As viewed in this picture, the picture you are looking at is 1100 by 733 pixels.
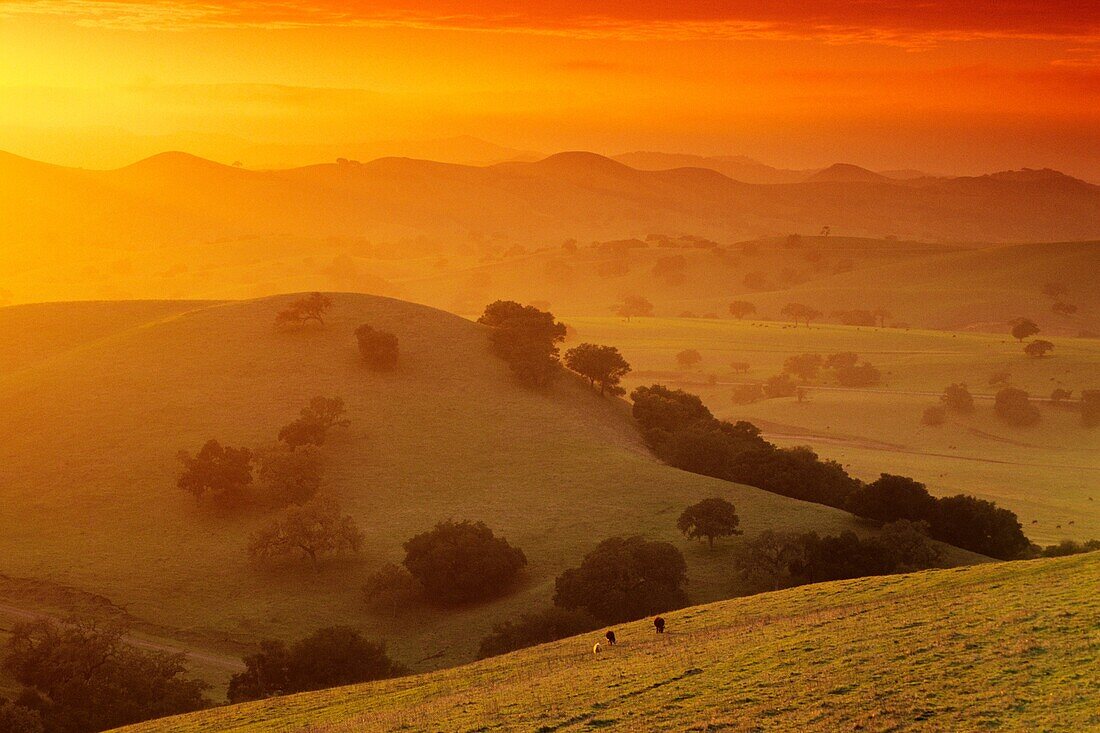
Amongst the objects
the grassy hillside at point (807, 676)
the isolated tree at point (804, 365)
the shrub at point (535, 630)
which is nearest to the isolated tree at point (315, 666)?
the shrub at point (535, 630)

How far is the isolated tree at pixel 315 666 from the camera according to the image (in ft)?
147

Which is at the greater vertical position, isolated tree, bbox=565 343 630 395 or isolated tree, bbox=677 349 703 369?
isolated tree, bbox=677 349 703 369

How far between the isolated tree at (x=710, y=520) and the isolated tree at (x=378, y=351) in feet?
153

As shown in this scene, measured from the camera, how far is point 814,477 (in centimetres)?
8225

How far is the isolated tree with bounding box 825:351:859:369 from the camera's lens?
170m

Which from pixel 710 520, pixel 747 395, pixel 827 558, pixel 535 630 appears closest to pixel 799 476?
pixel 710 520

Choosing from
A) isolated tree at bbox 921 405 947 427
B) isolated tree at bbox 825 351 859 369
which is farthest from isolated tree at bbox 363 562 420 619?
isolated tree at bbox 825 351 859 369

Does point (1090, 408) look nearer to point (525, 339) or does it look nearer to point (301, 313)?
point (525, 339)

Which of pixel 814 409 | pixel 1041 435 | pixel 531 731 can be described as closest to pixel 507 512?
pixel 531 731

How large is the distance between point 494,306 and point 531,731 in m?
93.5

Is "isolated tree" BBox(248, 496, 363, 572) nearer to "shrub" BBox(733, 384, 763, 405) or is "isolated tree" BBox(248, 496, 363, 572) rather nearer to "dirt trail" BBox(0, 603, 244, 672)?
"dirt trail" BBox(0, 603, 244, 672)

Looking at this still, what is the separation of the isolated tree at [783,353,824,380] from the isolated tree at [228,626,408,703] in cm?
13770

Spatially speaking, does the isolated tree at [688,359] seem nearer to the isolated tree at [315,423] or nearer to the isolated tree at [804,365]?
the isolated tree at [804,365]

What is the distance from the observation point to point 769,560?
5822cm
